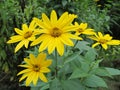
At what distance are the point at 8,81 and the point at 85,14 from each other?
1525mm

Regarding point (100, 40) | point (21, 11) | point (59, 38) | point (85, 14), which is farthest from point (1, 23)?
point (59, 38)

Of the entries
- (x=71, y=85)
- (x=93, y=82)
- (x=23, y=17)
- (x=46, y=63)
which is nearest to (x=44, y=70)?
(x=46, y=63)

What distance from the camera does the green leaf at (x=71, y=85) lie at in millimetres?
1862

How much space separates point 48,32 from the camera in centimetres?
171

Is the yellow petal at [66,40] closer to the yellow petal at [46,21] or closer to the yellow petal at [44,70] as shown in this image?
the yellow petal at [46,21]

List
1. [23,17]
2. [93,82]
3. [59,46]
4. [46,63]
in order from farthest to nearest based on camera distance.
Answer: [23,17]
[93,82]
[46,63]
[59,46]

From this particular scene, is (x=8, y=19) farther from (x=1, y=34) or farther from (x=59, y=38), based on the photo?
(x=59, y=38)

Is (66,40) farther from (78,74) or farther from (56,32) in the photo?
(78,74)

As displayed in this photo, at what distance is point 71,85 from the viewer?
187 cm

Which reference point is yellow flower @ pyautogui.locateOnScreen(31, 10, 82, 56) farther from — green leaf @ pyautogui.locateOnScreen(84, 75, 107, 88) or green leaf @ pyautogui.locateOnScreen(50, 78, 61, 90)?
green leaf @ pyautogui.locateOnScreen(84, 75, 107, 88)

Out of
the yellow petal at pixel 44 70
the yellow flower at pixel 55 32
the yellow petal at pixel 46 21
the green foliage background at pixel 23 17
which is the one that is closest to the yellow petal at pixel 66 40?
the yellow flower at pixel 55 32

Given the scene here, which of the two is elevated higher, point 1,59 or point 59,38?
point 59,38

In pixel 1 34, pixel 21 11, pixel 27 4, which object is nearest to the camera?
pixel 1 34

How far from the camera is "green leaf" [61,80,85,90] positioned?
186 cm
